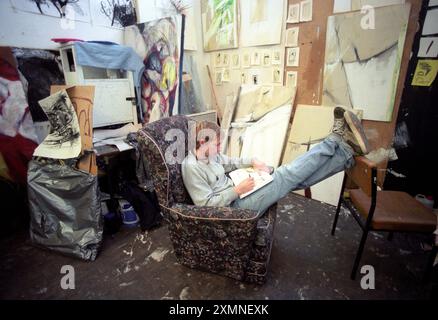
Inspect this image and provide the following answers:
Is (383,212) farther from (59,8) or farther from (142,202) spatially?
(59,8)

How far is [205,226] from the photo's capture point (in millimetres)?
1345

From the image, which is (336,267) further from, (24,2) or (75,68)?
(24,2)

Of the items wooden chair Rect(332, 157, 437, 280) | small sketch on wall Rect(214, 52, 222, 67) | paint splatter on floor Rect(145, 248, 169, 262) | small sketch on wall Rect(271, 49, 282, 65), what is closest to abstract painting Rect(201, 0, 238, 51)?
small sketch on wall Rect(214, 52, 222, 67)

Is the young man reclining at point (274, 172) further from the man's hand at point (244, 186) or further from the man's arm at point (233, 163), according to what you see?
the man's arm at point (233, 163)

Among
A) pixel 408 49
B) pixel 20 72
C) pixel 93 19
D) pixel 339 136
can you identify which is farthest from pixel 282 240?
pixel 93 19

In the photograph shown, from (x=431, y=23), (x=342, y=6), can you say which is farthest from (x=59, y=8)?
(x=431, y=23)

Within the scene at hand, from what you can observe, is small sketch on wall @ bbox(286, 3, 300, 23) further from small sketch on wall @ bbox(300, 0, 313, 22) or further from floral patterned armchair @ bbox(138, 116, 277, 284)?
floral patterned armchair @ bbox(138, 116, 277, 284)

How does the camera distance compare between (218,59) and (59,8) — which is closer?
(59,8)

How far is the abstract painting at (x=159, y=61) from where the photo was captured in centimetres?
227

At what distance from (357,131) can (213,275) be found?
1.32 metres

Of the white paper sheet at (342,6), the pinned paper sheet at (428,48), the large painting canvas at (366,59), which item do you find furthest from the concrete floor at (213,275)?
the white paper sheet at (342,6)

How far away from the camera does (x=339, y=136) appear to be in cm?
160
